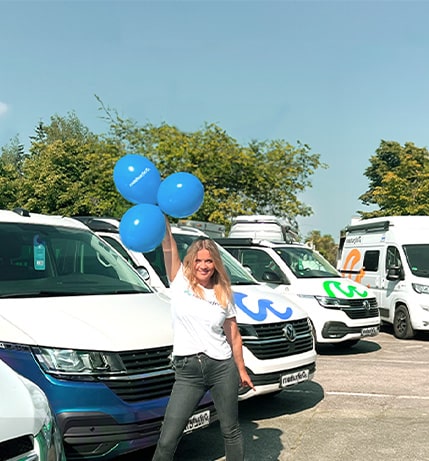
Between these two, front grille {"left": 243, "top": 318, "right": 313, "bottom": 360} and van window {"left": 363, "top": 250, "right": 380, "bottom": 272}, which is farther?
van window {"left": 363, "top": 250, "right": 380, "bottom": 272}

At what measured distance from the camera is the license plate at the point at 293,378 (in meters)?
6.29

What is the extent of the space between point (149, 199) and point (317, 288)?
20.7 feet

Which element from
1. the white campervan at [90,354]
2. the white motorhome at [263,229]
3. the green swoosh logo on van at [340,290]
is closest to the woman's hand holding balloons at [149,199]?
the white campervan at [90,354]

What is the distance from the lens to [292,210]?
28.1 meters

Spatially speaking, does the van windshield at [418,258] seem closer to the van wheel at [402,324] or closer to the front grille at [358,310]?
the van wheel at [402,324]

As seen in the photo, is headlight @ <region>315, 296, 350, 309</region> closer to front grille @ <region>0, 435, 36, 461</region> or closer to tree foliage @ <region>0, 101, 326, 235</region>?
front grille @ <region>0, 435, 36, 461</region>

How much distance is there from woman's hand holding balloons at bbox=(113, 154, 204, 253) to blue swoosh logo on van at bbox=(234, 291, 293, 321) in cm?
208

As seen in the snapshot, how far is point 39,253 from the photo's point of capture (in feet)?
18.0

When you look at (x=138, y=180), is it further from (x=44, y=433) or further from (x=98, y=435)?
(x=44, y=433)

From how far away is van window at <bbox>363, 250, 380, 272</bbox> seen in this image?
46.8 feet

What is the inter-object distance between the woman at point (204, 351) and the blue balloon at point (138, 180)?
1.96 ft

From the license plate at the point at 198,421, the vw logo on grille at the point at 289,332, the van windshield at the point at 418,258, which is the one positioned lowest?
the license plate at the point at 198,421

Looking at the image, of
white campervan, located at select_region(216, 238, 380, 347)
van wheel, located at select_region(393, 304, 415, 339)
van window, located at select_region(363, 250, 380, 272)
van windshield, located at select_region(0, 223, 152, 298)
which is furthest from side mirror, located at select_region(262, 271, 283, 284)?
van window, located at select_region(363, 250, 380, 272)

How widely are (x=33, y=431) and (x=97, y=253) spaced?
10.3 feet
